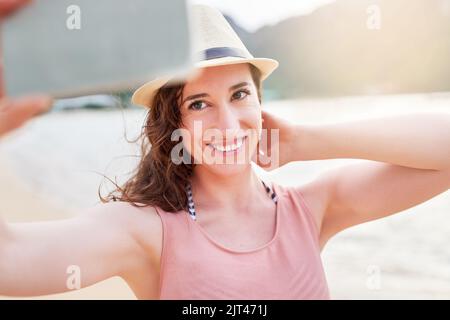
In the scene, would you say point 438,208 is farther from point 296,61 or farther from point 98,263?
point 98,263

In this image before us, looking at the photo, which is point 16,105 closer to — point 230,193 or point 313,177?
point 230,193

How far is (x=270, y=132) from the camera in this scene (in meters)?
1.32

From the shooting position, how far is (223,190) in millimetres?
1229

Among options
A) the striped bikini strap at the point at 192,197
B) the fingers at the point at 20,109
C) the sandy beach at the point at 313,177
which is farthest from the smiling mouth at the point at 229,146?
the fingers at the point at 20,109

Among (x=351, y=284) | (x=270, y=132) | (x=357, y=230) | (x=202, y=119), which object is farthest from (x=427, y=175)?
(x=357, y=230)

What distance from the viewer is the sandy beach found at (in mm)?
3059

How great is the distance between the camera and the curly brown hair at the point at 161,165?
1169 mm

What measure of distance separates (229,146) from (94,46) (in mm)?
724

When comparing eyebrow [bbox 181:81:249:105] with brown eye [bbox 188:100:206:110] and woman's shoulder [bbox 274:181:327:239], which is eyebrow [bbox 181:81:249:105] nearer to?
brown eye [bbox 188:100:206:110]

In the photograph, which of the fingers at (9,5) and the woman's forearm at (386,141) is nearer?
the fingers at (9,5)

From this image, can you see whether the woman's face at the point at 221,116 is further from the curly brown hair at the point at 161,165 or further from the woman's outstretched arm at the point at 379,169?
the woman's outstretched arm at the point at 379,169

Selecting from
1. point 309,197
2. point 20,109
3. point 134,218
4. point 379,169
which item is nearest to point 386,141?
point 379,169

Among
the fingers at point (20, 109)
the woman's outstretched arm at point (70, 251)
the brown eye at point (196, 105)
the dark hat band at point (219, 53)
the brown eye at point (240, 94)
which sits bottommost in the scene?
the woman's outstretched arm at point (70, 251)

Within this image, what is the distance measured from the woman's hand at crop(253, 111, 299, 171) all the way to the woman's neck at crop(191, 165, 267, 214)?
0.09 meters
